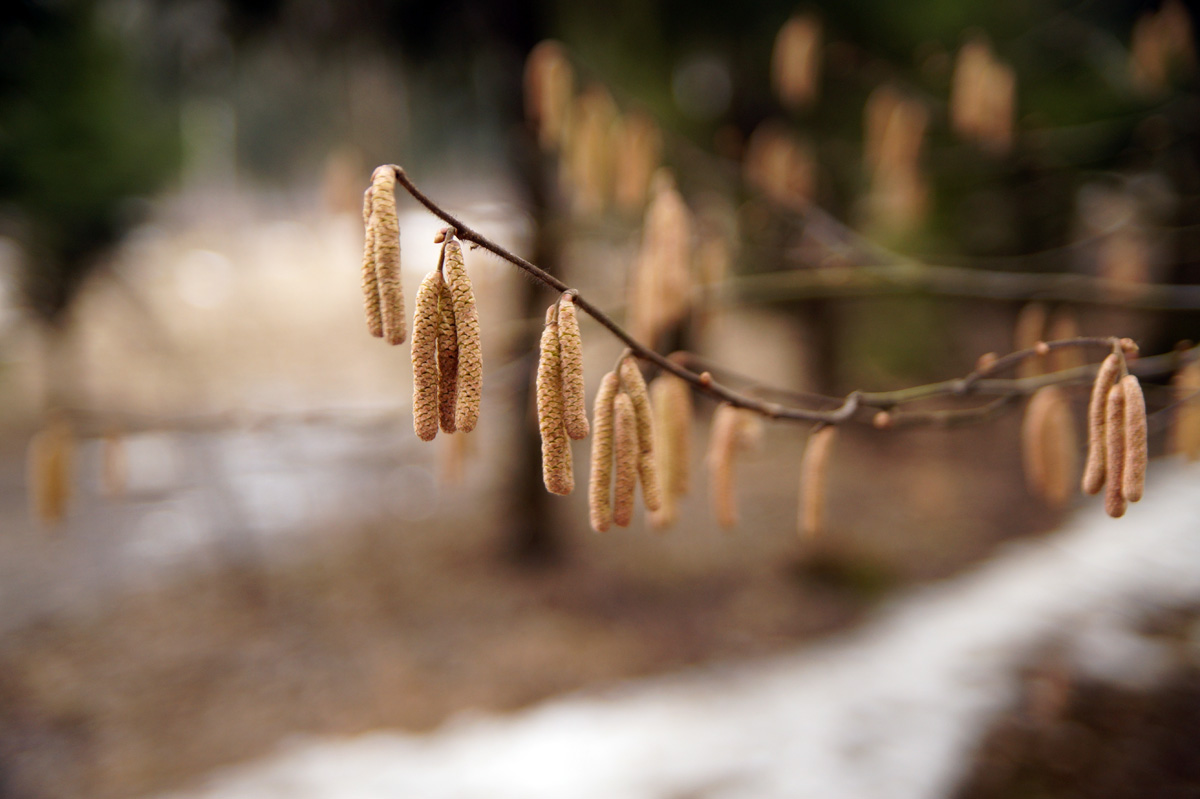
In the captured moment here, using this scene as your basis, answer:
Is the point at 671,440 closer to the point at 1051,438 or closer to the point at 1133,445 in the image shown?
the point at 1133,445

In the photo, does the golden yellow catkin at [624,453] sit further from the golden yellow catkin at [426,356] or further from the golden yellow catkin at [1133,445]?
the golden yellow catkin at [1133,445]

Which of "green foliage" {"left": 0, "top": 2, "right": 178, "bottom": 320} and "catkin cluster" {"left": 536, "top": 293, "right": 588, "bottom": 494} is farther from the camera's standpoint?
"green foliage" {"left": 0, "top": 2, "right": 178, "bottom": 320}

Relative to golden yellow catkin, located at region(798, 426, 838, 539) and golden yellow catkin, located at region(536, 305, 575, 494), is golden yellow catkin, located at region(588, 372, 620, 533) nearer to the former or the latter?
golden yellow catkin, located at region(536, 305, 575, 494)

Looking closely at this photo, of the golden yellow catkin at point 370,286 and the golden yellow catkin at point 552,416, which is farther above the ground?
→ the golden yellow catkin at point 370,286

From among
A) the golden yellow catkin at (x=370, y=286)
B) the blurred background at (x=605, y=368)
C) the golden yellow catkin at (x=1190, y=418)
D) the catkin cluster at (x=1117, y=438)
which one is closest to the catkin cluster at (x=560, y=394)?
the golden yellow catkin at (x=370, y=286)

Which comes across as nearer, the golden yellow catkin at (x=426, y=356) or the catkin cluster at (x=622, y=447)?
the golden yellow catkin at (x=426, y=356)

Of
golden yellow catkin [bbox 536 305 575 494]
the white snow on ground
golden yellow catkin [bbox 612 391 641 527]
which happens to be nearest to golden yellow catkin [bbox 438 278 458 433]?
golden yellow catkin [bbox 536 305 575 494]
